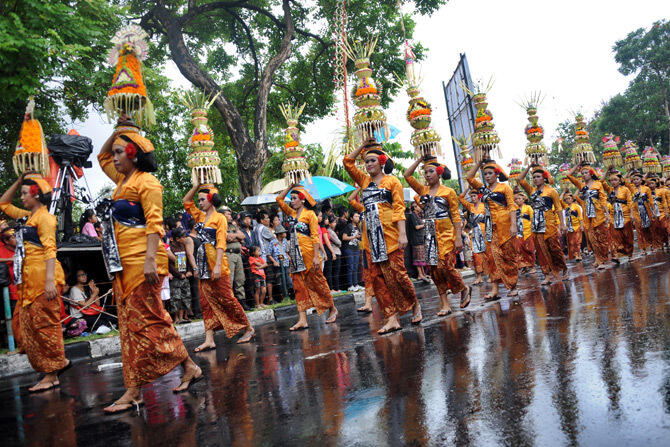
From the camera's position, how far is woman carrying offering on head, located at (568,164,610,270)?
11.9 m

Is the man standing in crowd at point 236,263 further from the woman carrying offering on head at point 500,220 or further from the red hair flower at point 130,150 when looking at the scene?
the red hair flower at point 130,150

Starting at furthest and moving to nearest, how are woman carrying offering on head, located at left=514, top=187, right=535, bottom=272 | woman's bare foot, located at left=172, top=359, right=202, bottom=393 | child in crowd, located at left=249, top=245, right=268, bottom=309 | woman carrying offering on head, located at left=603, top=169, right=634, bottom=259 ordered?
woman carrying offering on head, located at left=603, top=169, right=634, bottom=259
child in crowd, located at left=249, top=245, right=268, bottom=309
woman carrying offering on head, located at left=514, top=187, right=535, bottom=272
woman's bare foot, located at left=172, top=359, right=202, bottom=393

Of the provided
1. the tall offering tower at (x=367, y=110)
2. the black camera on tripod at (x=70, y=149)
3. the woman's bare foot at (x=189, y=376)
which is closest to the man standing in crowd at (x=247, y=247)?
the black camera on tripod at (x=70, y=149)

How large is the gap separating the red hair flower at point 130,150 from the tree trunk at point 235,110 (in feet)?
42.4

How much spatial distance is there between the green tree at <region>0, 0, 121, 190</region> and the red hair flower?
4781 millimetres

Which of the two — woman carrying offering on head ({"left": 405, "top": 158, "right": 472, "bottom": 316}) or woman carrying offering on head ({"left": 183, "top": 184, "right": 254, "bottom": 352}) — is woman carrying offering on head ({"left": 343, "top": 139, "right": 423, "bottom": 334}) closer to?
woman carrying offering on head ({"left": 405, "top": 158, "right": 472, "bottom": 316})

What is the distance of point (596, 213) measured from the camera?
1197 cm

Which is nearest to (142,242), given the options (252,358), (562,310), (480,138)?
(252,358)

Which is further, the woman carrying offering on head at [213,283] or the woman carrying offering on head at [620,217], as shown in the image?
the woman carrying offering on head at [620,217]

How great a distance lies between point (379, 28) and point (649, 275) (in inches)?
568

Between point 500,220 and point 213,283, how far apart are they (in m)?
4.28

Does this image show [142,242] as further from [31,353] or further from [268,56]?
[268,56]

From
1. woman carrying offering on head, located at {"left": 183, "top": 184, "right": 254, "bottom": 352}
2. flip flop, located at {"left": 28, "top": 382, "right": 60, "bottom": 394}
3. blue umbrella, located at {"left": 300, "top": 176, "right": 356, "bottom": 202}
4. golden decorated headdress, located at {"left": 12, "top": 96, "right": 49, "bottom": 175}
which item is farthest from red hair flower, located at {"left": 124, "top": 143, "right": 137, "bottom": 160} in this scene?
blue umbrella, located at {"left": 300, "top": 176, "right": 356, "bottom": 202}

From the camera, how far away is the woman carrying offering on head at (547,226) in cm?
986
